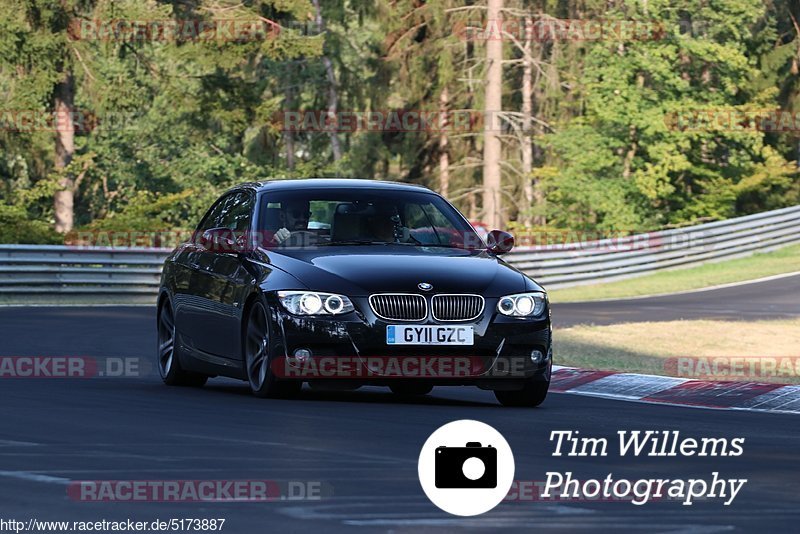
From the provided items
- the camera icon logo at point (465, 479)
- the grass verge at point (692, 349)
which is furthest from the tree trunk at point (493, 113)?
the camera icon logo at point (465, 479)

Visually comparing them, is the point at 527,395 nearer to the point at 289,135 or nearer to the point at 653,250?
the point at 653,250

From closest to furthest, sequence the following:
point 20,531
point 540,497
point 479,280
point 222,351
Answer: point 20,531 → point 540,497 → point 479,280 → point 222,351

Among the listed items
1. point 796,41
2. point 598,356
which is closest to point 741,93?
point 796,41

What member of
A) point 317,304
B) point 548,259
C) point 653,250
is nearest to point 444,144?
point 653,250

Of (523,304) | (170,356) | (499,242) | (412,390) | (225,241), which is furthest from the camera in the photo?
(170,356)

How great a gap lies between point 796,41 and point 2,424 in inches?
2010

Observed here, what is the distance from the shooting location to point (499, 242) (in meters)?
13.6

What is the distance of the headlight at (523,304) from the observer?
491 inches

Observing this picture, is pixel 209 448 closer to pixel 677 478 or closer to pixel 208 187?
pixel 677 478

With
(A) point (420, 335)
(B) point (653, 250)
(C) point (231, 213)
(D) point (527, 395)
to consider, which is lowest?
(B) point (653, 250)

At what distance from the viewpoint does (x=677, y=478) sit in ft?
28.5

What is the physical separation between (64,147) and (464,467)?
146 feet

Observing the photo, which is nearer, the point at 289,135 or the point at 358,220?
the point at 358,220

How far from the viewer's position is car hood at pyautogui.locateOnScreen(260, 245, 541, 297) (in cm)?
1230
